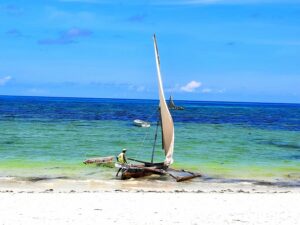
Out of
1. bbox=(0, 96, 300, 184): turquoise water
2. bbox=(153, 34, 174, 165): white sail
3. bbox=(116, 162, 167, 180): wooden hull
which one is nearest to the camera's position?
bbox=(116, 162, 167, 180): wooden hull

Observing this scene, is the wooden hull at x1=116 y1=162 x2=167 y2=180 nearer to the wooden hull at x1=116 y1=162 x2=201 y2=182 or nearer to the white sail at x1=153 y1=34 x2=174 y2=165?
the wooden hull at x1=116 y1=162 x2=201 y2=182

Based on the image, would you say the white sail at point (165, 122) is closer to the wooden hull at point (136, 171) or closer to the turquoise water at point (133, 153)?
the wooden hull at point (136, 171)

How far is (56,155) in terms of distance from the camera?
37656mm

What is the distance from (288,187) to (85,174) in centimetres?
1131
